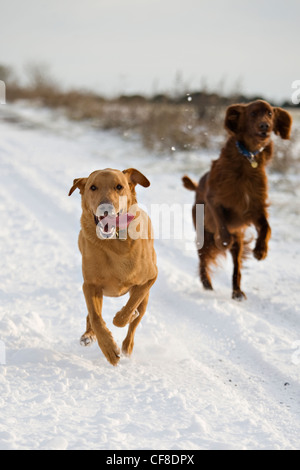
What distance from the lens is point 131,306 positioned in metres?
3.21

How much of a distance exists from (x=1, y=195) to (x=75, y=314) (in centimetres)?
446

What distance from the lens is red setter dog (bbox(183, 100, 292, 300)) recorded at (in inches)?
193

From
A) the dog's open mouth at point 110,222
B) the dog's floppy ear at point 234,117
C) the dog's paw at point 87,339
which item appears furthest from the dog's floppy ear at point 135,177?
the dog's floppy ear at point 234,117

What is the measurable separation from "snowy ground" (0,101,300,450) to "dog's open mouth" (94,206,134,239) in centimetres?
84

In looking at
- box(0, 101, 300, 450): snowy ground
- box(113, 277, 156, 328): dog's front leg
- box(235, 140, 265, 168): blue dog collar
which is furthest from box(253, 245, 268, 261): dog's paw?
box(113, 277, 156, 328): dog's front leg

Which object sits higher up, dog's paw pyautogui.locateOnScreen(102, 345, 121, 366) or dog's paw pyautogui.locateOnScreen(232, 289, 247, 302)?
dog's paw pyautogui.locateOnScreen(102, 345, 121, 366)

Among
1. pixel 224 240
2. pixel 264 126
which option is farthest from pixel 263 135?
pixel 224 240

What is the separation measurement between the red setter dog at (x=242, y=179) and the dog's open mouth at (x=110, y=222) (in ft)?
6.99

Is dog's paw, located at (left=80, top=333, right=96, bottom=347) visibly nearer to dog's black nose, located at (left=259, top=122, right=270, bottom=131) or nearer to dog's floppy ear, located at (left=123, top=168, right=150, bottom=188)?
dog's floppy ear, located at (left=123, top=168, right=150, bottom=188)

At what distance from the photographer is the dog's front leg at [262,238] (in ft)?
16.0

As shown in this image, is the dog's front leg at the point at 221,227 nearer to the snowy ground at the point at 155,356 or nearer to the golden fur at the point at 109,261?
the snowy ground at the point at 155,356

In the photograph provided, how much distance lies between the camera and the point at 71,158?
12.3m

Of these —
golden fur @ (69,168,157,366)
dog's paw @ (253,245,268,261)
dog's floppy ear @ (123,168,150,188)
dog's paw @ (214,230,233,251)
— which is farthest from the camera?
dog's paw @ (214,230,233,251)

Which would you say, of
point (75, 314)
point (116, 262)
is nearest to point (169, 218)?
point (75, 314)
